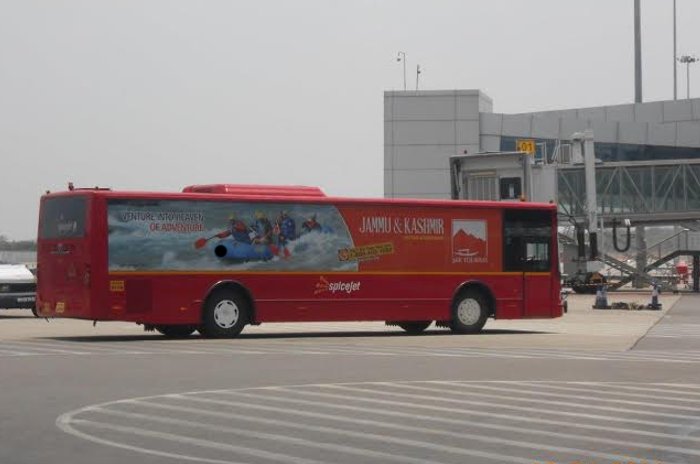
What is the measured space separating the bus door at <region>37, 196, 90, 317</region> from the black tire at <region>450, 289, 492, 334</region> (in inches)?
304

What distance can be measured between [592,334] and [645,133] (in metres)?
58.6

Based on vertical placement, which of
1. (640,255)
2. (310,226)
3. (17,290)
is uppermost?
(640,255)

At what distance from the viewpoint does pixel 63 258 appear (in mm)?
25281

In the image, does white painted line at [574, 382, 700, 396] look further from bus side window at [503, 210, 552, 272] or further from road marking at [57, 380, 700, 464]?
bus side window at [503, 210, 552, 272]

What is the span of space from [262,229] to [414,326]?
4.62m

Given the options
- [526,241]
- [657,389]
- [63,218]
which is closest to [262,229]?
[63,218]

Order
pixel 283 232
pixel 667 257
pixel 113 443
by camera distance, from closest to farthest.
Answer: pixel 113 443
pixel 283 232
pixel 667 257

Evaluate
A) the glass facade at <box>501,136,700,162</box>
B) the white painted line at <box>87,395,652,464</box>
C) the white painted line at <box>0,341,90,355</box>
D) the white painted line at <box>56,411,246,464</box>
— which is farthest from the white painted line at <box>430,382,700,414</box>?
the glass facade at <box>501,136,700,162</box>

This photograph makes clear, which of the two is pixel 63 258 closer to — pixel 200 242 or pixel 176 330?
pixel 200 242

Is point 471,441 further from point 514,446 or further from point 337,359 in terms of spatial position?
point 337,359

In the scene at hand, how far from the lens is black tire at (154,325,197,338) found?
2677 centimetres

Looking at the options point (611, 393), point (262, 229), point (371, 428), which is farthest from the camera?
point (262, 229)

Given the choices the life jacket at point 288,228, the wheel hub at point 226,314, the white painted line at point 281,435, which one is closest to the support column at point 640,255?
the life jacket at point 288,228

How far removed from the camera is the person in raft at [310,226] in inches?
1072
